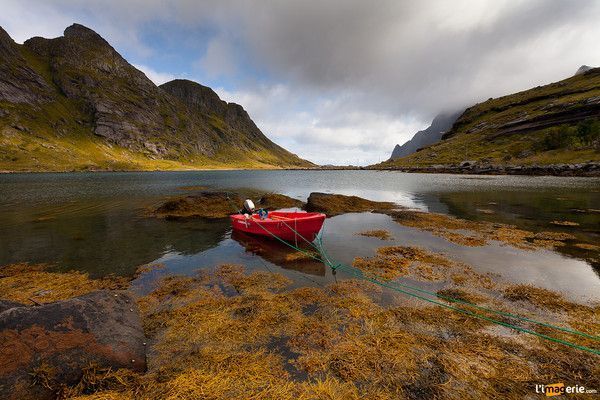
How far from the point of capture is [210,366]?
718cm

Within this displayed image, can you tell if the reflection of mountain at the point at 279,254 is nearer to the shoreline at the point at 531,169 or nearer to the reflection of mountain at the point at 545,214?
the reflection of mountain at the point at 545,214

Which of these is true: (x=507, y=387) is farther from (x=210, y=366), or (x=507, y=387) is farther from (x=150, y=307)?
(x=150, y=307)

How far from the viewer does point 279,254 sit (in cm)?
1731

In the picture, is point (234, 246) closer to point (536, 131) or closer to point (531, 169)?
point (531, 169)

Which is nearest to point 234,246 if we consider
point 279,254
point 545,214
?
point 279,254

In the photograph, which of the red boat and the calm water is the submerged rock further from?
the red boat

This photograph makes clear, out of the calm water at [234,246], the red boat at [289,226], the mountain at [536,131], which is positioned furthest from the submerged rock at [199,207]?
the mountain at [536,131]

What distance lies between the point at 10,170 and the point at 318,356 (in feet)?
574

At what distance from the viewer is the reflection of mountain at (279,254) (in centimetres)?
1495

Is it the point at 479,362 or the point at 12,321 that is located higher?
the point at 12,321

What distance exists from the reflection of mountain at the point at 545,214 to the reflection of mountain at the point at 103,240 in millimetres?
24326

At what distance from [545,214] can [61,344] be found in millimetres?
38773

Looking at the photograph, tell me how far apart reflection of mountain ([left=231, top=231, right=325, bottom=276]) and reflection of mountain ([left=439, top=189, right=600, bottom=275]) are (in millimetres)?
14108

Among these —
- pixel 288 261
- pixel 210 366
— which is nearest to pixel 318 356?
pixel 210 366
